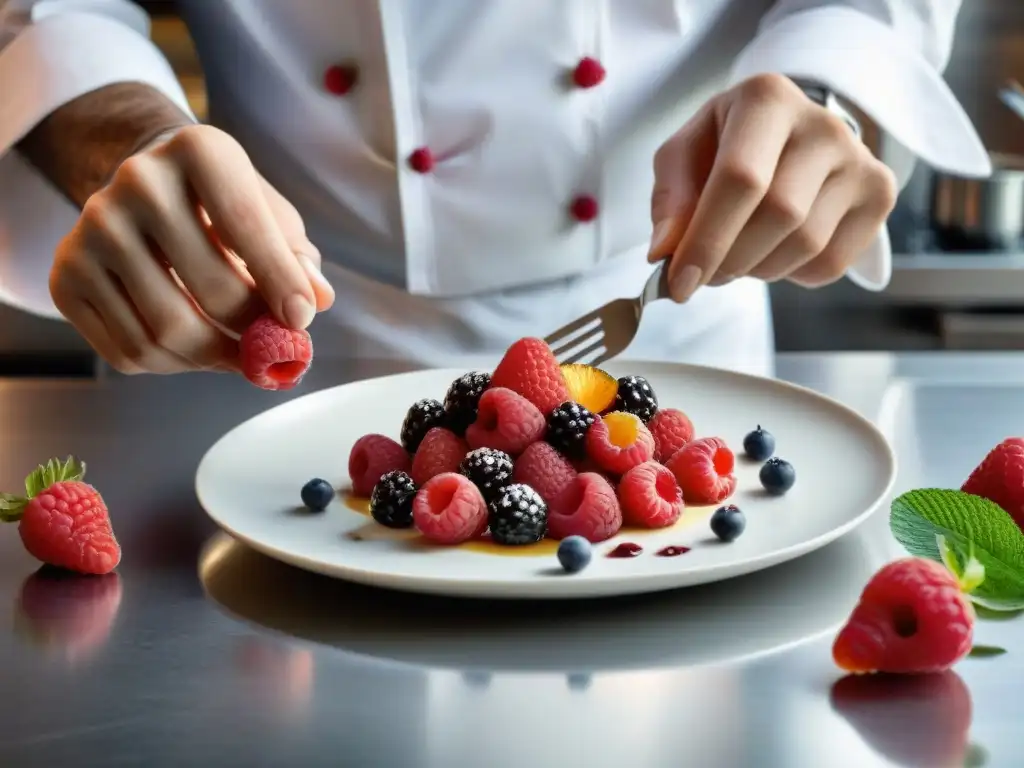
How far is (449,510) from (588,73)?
630mm

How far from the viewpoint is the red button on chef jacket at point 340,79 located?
135 cm

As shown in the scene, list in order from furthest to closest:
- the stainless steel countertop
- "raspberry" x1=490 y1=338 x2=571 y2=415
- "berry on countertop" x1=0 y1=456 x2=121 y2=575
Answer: "raspberry" x1=490 y1=338 x2=571 y2=415, "berry on countertop" x1=0 y1=456 x2=121 y2=575, the stainless steel countertop

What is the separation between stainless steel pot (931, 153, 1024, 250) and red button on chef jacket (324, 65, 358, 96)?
1.31m

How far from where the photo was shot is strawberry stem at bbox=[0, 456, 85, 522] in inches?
37.8

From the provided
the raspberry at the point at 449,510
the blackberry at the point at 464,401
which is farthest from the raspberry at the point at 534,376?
the raspberry at the point at 449,510

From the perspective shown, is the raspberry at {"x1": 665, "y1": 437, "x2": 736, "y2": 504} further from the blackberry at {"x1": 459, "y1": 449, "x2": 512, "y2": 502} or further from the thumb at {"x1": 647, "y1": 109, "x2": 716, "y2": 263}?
the thumb at {"x1": 647, "y1": 109, "x2": 716, "y2": 263}

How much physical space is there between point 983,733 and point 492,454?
1.21 ft

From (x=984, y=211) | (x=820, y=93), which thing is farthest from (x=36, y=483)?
(x=984, y=211)

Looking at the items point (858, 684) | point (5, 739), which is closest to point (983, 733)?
point (858, 684)

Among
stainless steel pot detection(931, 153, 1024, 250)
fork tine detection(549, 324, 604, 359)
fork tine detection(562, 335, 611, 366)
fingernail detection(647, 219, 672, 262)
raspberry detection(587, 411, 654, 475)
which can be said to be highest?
fingernail detection(647, 219, 672, 262)

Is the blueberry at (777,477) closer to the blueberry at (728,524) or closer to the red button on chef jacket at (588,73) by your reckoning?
the blueberry at (728,524)

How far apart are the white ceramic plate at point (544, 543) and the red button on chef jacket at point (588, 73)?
29 cm

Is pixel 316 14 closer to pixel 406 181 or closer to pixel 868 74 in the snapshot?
pixel 406 181

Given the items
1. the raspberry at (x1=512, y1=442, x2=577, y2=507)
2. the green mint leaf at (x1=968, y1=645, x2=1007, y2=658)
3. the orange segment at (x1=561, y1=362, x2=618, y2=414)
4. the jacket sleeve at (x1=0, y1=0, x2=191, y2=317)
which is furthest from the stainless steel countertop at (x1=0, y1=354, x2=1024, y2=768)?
the jacket sleeve at (x1=0, y1=0, x2=191, y2=317)
